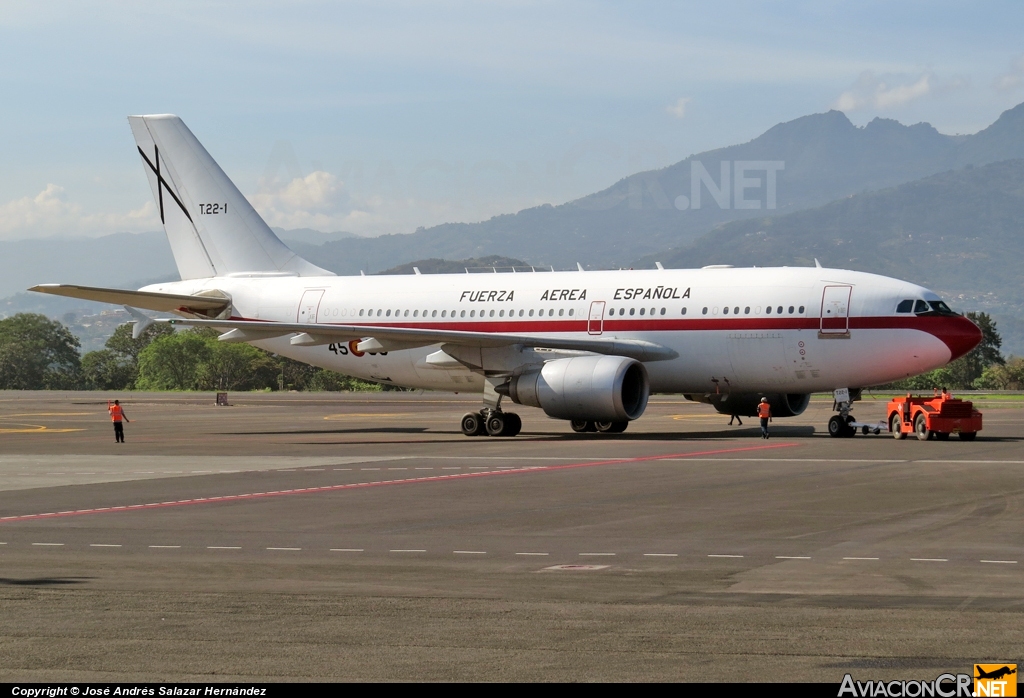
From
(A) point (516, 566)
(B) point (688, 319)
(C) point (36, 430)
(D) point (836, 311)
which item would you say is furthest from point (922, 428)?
(C) point (36, 430)

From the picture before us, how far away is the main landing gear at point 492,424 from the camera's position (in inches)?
1538

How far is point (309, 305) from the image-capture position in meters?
45.7

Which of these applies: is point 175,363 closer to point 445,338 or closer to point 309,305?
point 309,305

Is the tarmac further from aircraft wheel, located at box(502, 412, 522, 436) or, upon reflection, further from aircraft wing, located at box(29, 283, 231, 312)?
aircraft wing, located at box(29, 283, 231, 312)

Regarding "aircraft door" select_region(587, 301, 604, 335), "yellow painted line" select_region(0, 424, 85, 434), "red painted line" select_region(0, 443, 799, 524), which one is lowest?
"yellow painted line" select_region(0, 424, 85, 434)

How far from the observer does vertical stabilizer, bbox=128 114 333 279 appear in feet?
158

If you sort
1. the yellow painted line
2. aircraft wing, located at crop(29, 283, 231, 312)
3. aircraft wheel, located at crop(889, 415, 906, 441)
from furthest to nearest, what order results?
the yellow painted line < aircraft wing, located at crop(29, 283, 231, 312) < aircraft wheel, located at crop(889, 415, 906, 441)

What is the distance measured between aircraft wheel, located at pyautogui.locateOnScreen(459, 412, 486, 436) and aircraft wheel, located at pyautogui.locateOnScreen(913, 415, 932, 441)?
41.5ft

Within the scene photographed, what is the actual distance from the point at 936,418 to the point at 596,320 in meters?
10.5

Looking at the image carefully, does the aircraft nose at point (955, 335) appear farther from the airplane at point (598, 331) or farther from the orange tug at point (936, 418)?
the orange tug at point (936, 418)

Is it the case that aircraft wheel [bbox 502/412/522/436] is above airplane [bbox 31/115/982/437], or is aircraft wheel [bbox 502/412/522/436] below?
below

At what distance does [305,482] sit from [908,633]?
52.6 ft

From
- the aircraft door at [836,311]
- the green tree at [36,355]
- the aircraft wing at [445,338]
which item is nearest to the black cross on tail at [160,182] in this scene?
the aircraft wing at [445,338]

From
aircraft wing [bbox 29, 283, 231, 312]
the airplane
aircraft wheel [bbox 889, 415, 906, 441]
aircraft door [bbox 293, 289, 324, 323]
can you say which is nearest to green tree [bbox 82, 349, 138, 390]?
aircraft wing [bbox 29, 283, 231, 312]
